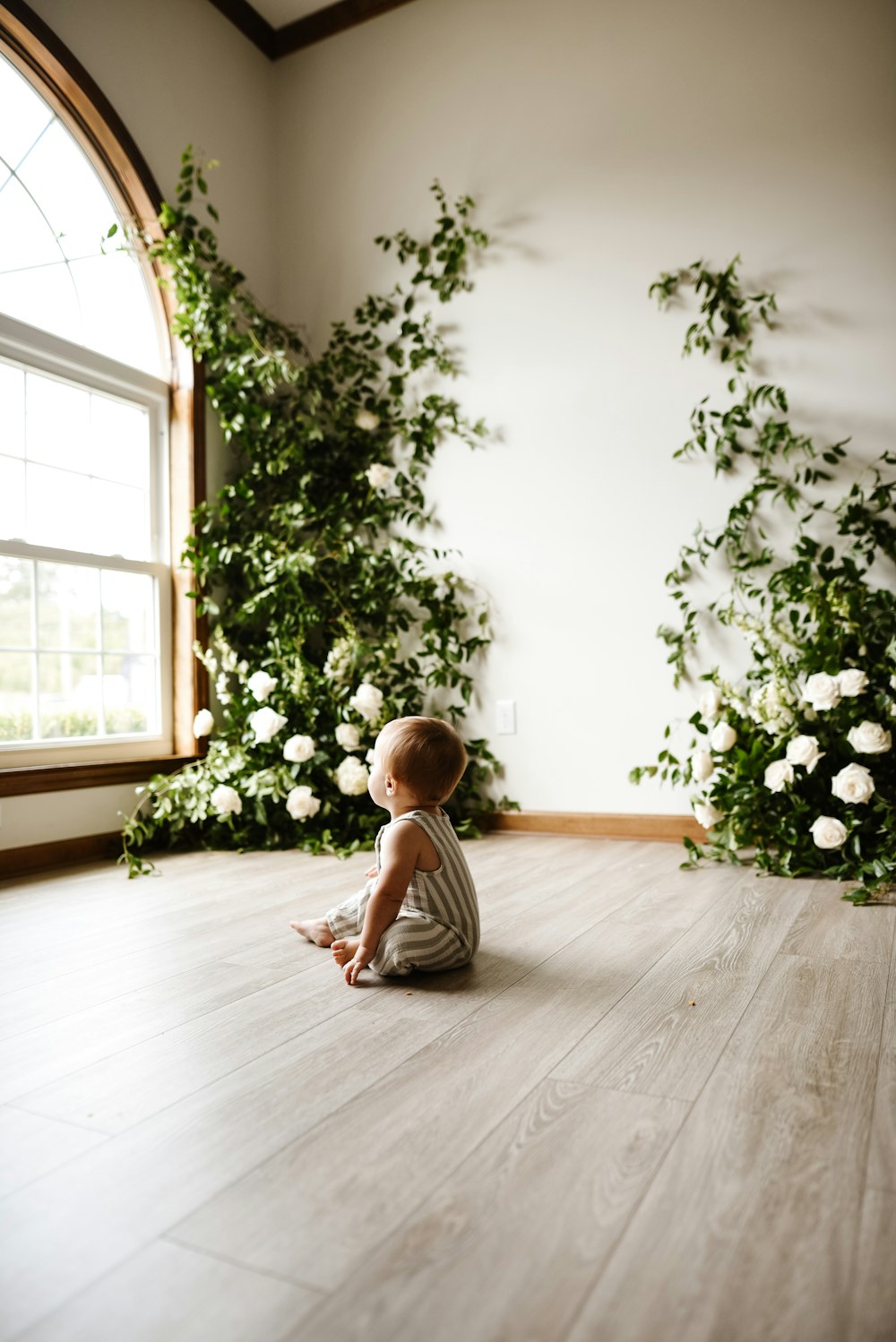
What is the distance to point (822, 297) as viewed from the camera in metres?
2.99

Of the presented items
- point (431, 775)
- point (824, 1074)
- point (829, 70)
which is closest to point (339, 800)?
point (431, 775)

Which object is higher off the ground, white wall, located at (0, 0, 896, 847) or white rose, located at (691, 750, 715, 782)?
white wall, located at (0, 0, 896, 847)

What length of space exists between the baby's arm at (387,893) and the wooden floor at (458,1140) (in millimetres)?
73

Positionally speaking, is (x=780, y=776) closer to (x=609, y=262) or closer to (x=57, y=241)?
(x=609, y=262)

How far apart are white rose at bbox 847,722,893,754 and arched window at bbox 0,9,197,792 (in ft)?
7.15

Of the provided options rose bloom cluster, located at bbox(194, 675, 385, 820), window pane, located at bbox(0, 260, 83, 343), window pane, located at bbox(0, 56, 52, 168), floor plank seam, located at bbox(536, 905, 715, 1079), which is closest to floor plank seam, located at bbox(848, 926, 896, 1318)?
floor plank seam, located at bbox(536, 905, 715, 1079)

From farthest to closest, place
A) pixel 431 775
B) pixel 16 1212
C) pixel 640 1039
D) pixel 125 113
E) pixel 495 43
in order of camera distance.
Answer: pixel 495 43 < pixel 125 113 < pixel 431 775 < pixel 640 1039 < pixel 16 1212

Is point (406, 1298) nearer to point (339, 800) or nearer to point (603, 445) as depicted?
point (339, 800)

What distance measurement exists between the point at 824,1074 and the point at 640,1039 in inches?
10.2

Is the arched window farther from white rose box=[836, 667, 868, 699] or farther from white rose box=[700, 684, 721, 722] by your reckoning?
white rose box=[836, 667, 868, 699]

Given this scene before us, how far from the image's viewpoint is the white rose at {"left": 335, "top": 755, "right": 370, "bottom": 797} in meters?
3.12

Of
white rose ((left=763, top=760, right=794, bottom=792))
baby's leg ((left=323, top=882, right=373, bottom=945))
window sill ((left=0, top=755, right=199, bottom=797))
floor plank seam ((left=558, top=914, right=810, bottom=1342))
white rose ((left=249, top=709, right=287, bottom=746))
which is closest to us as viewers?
floor plank seam ((left=558, top=914, right=810, bottom=1342))

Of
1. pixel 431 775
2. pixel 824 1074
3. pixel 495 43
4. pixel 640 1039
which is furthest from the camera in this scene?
pixel 495 43

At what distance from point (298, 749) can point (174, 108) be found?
2.37 meters
